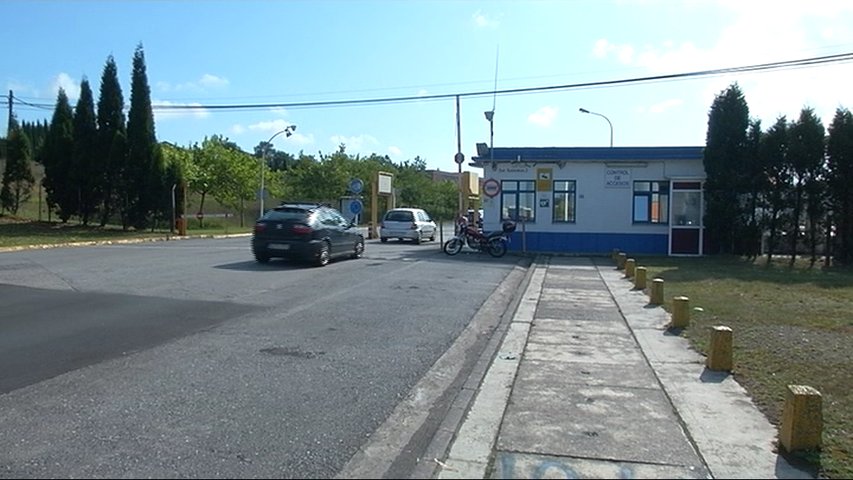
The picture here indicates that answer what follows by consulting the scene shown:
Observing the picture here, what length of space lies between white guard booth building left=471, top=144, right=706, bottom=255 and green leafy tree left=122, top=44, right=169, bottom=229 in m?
16.9

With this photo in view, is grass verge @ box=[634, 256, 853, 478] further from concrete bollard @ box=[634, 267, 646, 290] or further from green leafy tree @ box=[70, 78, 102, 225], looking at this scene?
green leafy tree @ box=[70, 78, 102, 225]

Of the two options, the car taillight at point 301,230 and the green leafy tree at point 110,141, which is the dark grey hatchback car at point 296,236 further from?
the green leafy tree at point 110,141

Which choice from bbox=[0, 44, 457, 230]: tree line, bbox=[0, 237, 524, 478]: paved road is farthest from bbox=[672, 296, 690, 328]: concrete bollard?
bbox=[0, 44, 457, 230]: tree line

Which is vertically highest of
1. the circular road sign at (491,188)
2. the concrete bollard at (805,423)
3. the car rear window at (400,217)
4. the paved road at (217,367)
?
the circular road sign at (491,188)

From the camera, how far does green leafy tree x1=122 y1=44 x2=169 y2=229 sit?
3525cm

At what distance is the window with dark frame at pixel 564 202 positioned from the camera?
2670 cm

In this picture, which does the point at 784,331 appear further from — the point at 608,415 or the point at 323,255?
the point at 323,255

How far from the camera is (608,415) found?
610 centimetres

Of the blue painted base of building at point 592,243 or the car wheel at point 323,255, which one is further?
the blue painted base of building at point 592,243

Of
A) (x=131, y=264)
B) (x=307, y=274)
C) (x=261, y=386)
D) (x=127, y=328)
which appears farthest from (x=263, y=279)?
(x=261, y=386)

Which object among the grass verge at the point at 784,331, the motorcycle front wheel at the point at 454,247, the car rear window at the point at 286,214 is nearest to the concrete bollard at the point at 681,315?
the grass verge at the point at 784,331

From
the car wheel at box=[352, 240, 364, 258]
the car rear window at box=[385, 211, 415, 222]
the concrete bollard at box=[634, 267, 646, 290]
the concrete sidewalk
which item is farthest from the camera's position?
the car rear window at box=[385, 211, 415, 222]

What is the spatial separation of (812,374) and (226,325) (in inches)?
270

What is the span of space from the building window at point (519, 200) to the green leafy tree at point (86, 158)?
65.2 feet
